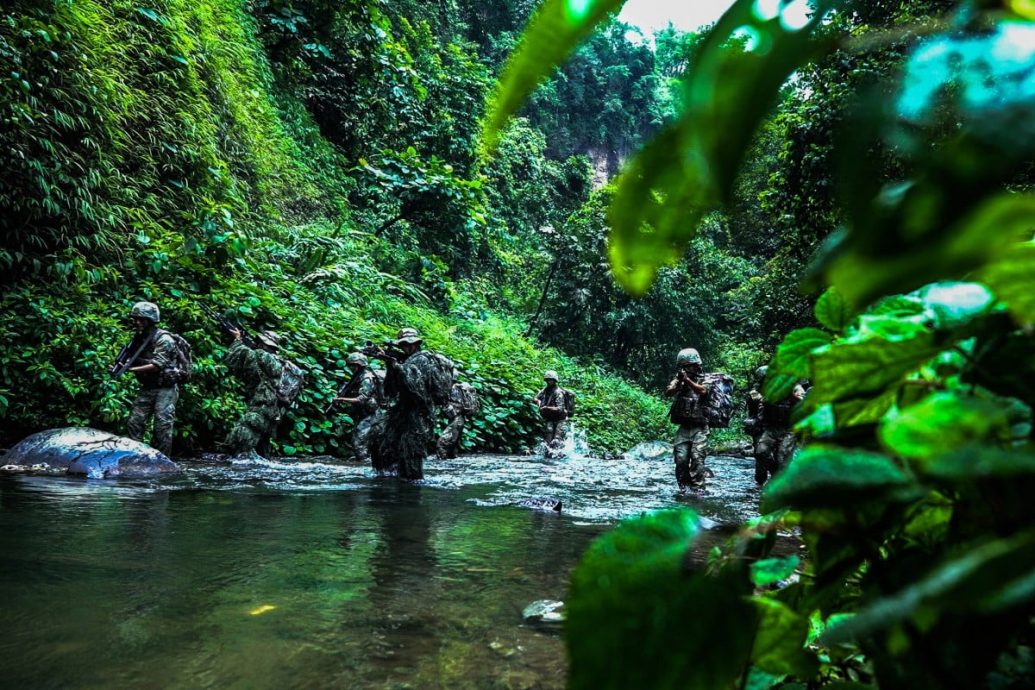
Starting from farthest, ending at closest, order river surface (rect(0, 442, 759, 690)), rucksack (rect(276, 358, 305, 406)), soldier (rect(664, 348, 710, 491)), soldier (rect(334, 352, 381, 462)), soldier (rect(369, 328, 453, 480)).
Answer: soldier (rect(334, 352, 381, 462)) < rucksack (rect(276, 358, 305, 406)) < soldier (rect(664, 348, 710, 491)) < soldier (rect(369, 328, 453, 480)) < river surface (rect(0, 442, 759, 690))

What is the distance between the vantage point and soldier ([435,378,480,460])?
11.0 meters

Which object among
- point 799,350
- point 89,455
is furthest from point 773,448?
point 799,350

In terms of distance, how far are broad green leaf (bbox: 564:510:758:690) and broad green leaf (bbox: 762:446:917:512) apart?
0.25 ft

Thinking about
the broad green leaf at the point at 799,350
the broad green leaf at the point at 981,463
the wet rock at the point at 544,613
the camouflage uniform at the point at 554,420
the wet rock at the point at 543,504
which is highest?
the camouflage uniform at the point at 554,420

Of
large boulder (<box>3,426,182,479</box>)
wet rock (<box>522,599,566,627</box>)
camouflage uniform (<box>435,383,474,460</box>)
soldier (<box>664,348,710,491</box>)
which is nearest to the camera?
wet rock (<box>522,599,566,627</box>)

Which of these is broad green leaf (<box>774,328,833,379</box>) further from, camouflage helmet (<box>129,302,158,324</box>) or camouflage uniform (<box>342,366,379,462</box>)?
camouflage uniform (<box>342,366,379,462</box>)

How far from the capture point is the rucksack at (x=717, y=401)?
7.98m

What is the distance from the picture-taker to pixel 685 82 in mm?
422

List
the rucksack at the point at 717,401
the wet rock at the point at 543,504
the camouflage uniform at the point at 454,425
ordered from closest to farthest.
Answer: the wet rock at the point at 543,504
the rucksack at the point at 717,401
the camouflage uniform at the point at 454,425

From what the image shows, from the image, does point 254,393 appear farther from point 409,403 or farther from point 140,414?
point 409,403

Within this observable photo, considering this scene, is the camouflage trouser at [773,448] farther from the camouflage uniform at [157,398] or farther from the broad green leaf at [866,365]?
the broad green leaf at [866,365]

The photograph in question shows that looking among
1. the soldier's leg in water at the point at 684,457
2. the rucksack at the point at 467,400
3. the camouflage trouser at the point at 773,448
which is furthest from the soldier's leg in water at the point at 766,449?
the rucksack at the point at 467,400

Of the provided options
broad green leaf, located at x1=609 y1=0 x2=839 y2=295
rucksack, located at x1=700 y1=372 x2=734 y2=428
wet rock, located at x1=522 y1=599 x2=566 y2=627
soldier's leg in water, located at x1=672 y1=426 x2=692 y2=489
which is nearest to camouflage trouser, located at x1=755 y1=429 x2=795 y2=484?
rucksack, located at x1=700 y1=372 x2=734 y2=428

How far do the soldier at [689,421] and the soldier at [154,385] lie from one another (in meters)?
5.72
